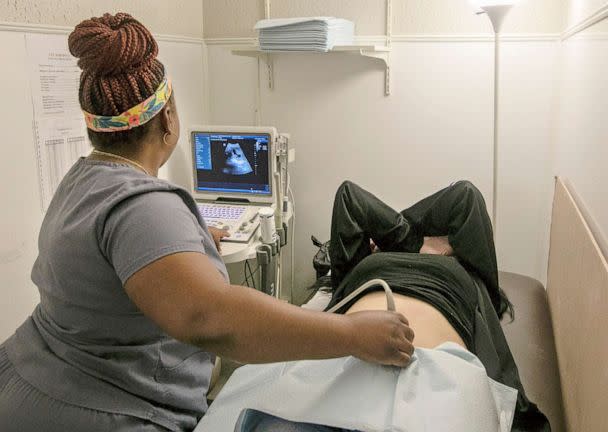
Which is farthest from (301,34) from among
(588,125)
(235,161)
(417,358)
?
(417,358)

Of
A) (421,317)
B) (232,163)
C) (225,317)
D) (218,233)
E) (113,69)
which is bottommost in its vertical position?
(421,317)

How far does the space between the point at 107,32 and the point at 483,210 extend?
1523mm

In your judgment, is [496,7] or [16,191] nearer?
[16,191]

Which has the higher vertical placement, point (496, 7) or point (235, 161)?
point (496, 7)

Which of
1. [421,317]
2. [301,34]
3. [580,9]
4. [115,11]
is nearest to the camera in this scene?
[421,317]

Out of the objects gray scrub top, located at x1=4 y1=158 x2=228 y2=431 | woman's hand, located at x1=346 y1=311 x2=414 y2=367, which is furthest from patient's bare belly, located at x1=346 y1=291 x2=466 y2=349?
gray scrub top, located at x1=4 y1=158 x2=228 y2=431

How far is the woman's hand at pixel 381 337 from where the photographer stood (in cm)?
94

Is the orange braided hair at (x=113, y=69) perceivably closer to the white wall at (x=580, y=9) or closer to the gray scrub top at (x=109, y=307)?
the gray scrub top at (x=109, y=307)

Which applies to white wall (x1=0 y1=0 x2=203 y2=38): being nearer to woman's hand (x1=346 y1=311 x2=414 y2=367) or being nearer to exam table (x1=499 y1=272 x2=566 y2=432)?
woman's hand (x1=346 y1=311 x2=414 y2=367)

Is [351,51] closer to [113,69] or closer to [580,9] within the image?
[580,9]

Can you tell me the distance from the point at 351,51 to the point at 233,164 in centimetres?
70

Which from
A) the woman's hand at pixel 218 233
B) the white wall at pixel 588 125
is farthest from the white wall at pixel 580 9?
the woman's hand at pixel 218 233

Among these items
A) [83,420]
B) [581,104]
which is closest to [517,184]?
[581,104]

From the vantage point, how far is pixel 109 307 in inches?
38.9
